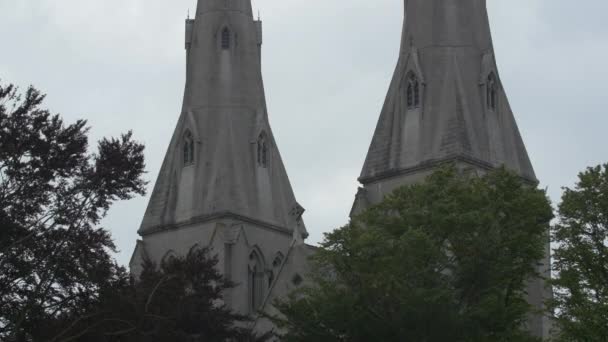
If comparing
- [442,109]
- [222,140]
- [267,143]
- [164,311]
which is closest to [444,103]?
[442,109]

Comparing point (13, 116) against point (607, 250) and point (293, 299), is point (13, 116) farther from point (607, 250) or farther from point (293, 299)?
point (607, 250)

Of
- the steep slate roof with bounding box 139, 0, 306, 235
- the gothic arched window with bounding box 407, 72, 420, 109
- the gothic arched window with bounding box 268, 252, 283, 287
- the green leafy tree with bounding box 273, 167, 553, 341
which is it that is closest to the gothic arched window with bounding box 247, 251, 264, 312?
the gothic arched window with bounding box 268, 252, 283, 287

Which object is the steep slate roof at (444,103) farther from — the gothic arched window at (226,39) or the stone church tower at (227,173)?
the gothic arched window at (226,39)

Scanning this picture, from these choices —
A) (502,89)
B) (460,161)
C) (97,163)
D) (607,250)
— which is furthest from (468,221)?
(502,89)

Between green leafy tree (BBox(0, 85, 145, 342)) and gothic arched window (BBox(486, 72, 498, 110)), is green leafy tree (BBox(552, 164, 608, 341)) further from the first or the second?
gothic arched window (BBox(486, 72, 498, 110))

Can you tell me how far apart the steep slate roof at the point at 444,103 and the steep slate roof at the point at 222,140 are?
5922mm

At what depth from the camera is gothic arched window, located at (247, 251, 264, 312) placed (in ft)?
219

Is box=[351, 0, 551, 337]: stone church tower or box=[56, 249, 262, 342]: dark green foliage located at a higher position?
box=[351, 0, 551, 337]: stone church tower

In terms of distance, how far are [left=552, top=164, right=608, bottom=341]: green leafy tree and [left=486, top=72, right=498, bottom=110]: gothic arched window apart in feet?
70.1

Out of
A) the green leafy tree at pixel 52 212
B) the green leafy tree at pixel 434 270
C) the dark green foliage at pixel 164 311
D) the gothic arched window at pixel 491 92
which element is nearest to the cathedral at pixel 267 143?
the gothic arched window at pixel 491 92

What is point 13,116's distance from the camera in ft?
116

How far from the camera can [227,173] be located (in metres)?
66.5

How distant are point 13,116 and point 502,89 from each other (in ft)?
102

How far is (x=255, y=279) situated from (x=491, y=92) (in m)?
12.3
